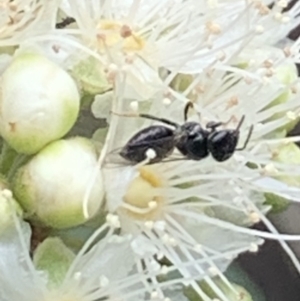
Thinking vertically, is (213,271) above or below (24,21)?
below

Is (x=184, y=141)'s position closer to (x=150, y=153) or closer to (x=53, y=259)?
(x=150, y=153)

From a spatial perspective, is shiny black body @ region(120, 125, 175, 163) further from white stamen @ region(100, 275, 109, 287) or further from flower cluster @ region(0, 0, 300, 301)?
white stamen @ region(100, 275, 109, 287)

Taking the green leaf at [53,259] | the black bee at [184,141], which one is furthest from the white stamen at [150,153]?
the green leaf at [53,259]

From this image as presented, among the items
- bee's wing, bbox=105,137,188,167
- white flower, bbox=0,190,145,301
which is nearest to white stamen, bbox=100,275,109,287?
white flower, bbox=0,190,145,301

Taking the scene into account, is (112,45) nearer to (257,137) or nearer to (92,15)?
(92,15)

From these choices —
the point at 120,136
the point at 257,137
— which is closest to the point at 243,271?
the point at 257,137

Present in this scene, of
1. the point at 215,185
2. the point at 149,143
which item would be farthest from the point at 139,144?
the point at 215,185
